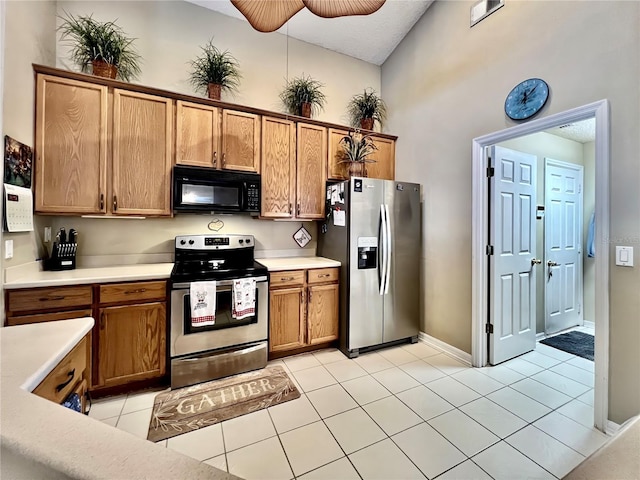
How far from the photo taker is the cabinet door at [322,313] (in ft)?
9.41

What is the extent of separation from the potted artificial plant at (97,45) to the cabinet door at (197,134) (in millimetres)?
587

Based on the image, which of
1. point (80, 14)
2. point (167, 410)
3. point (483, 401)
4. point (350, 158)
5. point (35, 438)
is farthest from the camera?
point (350, 158)

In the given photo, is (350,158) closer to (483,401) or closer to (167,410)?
(483,401)

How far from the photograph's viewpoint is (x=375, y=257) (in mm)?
2941

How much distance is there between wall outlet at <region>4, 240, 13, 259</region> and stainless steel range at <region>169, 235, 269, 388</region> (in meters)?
0.99

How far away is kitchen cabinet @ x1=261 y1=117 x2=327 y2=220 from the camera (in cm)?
296

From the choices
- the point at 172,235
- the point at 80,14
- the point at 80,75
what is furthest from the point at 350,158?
the point at 80,14

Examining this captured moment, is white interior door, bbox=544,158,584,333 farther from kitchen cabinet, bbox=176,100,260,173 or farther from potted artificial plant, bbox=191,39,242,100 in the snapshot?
potted artificial plant, bbox=191,39,242,100

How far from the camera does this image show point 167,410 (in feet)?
6.52

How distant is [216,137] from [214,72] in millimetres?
685

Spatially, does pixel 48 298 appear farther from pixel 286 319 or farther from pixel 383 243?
pixel 383 243

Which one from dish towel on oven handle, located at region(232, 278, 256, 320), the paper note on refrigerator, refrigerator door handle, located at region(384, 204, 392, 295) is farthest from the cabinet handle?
refrigerator door handle, located at region(384, 204, 392, 295)

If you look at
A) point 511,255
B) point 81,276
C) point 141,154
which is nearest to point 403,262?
point 511,255

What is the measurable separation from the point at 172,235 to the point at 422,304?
2.89 metres
